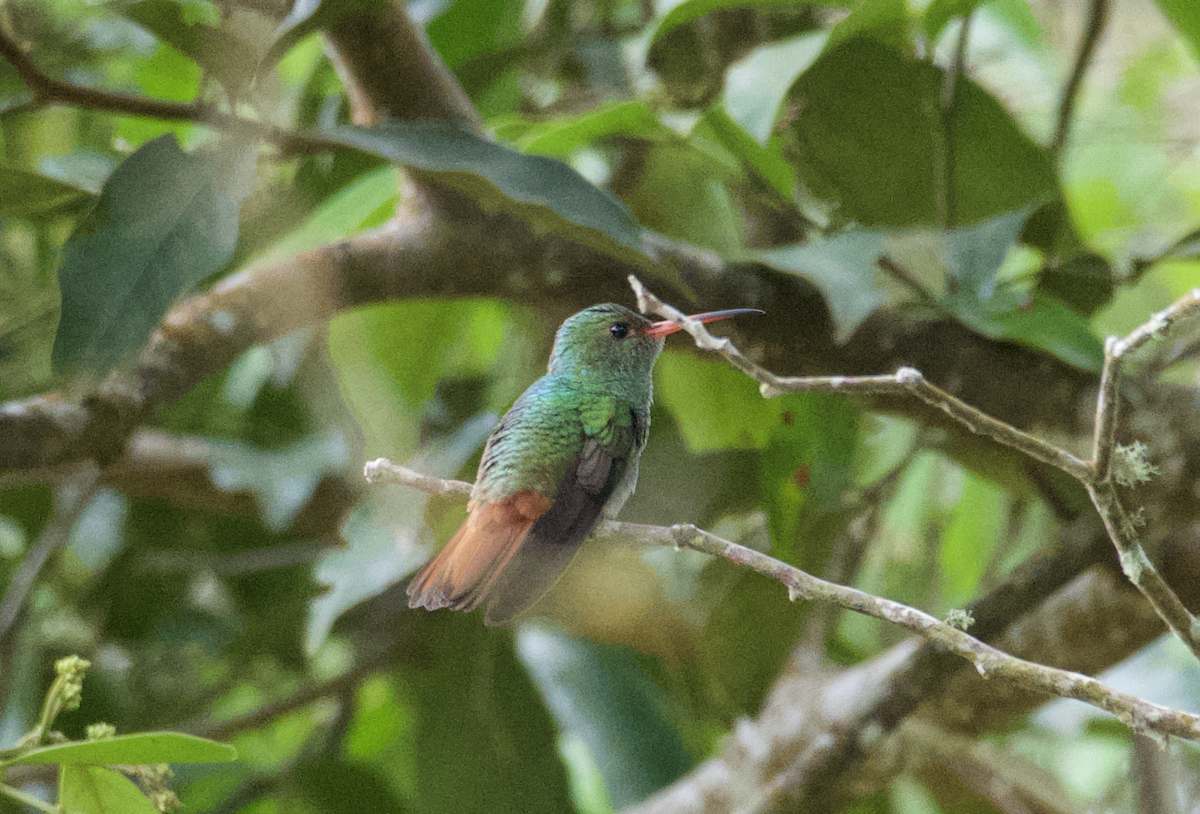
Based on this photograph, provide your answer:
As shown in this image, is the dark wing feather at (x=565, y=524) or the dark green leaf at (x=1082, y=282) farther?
the dark green leaf at (x=1082, y=282)

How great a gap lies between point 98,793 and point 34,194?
12.9 inches

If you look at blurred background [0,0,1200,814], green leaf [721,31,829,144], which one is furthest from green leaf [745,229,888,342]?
green leaf [721,31,829,144]

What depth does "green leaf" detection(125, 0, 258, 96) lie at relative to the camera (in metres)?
0.58

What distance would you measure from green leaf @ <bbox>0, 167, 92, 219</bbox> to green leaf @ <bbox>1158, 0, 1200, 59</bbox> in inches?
34.7

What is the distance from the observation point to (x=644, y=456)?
0.50 m

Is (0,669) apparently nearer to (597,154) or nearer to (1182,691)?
(597,154)

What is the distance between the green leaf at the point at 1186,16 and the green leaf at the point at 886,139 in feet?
0.75

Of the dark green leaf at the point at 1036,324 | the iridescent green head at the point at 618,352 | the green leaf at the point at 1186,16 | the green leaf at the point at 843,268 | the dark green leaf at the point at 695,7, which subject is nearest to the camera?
the iridescent green head at the point at 618,352

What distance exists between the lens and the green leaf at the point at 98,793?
43 centimetres

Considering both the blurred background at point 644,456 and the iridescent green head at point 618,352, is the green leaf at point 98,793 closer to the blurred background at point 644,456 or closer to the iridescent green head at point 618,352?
the blurred background at point 644,456

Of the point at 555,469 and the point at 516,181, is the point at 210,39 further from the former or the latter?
the point at 555,469

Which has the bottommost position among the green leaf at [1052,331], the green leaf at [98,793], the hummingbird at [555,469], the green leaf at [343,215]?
the green leaf at [98,793]

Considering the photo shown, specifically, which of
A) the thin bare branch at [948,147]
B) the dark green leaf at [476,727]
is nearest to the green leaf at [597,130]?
the thin bare branch at [948,147]

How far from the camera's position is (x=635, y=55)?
0.98 m
